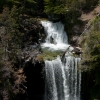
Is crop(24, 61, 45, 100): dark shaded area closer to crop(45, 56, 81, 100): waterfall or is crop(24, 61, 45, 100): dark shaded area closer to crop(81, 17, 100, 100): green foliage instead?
crop(45, 56, 81, 100): waterfall

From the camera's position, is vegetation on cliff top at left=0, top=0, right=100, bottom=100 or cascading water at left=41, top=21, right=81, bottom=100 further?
cascading water at left=41, top=21, right=81, bottom=100

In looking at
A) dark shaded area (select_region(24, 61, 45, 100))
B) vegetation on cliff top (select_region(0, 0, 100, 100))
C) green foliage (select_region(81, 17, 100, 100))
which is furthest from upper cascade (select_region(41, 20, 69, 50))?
green foliage (select_region(81, 17, 100, 100))

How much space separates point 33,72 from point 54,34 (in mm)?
6940

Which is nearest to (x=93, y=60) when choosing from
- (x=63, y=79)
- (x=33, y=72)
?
(x=63, y=79)

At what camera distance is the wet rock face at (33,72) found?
23.3 metres

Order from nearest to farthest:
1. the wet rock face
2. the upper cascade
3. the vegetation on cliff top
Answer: the vegetation on cliff top, the wet rock face, the upper cascade

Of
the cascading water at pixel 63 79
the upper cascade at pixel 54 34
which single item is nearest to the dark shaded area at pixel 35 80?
the cascading water at pixel 63 79

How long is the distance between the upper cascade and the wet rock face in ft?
13.2

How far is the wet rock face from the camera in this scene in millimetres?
23281

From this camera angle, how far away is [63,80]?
80.2 ft

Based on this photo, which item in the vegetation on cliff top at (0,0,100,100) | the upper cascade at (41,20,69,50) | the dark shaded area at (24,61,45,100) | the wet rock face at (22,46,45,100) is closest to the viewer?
the vegetation on cliff top at (0,0,100,100)

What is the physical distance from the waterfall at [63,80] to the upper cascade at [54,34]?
4.56 m

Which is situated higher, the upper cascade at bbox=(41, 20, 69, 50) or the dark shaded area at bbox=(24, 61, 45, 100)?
the upper cascade at bbox=(41, 20, 69, 50)

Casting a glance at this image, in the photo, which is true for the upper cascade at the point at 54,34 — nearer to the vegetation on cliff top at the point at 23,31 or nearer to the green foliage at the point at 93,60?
the vegetation on cliff top at the point at 23,31
